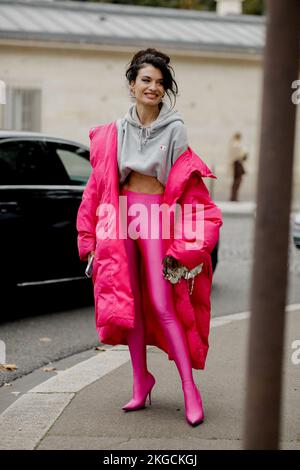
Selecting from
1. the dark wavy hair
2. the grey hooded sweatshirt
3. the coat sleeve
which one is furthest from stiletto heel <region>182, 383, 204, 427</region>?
the dark wavy hair

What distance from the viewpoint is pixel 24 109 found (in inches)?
950

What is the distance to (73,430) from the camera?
478 cm

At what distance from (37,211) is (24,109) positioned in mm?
16164

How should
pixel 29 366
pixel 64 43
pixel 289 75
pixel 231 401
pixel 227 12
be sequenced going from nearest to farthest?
pixel 289 75, pixel 231 401, pixel 29 366, pixel 64 43, pixel 227 12

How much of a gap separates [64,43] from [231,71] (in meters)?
4.81

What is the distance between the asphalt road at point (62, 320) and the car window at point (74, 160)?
41.5 inches

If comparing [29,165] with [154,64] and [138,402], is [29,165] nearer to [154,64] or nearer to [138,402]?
[154,64]

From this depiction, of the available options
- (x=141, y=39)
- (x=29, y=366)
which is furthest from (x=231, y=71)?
(x=29, y=366)

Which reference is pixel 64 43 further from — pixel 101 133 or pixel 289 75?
pixel 289 75

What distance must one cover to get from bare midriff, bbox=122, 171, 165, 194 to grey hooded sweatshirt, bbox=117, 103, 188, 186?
5 centimetres

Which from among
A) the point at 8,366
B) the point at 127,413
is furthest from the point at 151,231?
the point at 8,366

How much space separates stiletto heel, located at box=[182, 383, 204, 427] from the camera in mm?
4852

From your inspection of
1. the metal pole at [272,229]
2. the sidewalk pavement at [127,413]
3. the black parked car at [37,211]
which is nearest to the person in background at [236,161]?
the black parked car at [37,211]

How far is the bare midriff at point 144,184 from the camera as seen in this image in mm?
5000
